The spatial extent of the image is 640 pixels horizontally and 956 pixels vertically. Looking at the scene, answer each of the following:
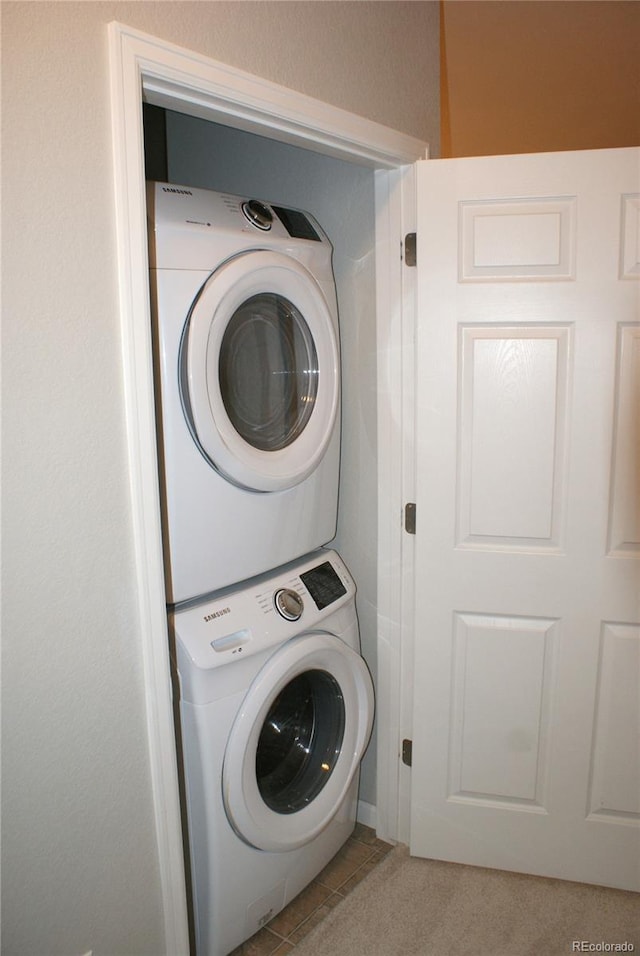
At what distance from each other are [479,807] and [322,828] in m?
0.48

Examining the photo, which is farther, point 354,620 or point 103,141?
point 354,620

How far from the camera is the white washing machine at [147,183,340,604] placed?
1412mm

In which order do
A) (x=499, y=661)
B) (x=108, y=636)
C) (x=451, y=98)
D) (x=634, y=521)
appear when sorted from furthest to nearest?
(x=451, y=98)
(x=499, y=661)
(x=634, y=521)
(x=108, y=636)

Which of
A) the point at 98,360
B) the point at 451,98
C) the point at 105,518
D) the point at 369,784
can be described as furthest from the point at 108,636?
the point at 451,98

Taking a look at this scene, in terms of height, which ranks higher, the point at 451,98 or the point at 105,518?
the point at 451,98

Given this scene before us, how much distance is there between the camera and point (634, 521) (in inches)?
68.5

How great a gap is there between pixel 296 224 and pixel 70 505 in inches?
37.8

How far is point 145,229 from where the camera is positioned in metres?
1.22

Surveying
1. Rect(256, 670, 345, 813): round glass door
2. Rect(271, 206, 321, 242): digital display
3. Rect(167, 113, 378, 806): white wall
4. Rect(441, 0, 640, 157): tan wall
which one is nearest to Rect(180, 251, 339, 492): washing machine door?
Rect(271, 206, 321, 242): digital display

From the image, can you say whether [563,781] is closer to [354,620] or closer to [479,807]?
[479,807]

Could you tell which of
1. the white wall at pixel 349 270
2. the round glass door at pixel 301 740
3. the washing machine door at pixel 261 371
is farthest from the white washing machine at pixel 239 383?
the round glass door at pixel 301 740

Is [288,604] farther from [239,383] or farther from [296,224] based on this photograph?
[296,224]

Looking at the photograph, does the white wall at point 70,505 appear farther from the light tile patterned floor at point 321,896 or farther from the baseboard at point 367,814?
the baseboard at point 367,814

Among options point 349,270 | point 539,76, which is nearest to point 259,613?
point 349,270
